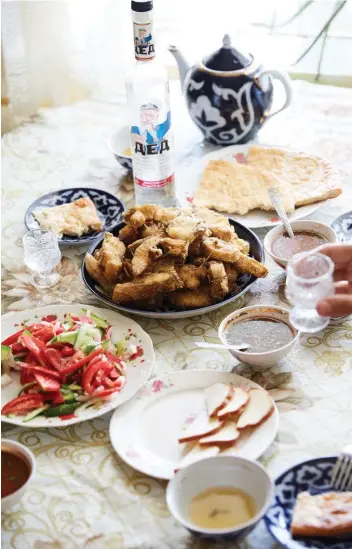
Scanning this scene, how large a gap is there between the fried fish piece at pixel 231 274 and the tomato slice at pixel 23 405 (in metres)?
0.54

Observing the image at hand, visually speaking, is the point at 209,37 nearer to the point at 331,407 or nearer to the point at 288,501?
the point at 331,407

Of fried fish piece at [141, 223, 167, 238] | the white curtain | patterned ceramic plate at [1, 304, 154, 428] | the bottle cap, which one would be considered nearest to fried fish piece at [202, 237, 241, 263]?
fried fish piece at [141, 223, 167, 238]

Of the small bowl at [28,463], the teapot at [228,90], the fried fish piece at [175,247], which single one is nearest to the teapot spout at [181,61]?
the teapot at [228,90]

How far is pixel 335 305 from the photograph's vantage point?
4.58ft

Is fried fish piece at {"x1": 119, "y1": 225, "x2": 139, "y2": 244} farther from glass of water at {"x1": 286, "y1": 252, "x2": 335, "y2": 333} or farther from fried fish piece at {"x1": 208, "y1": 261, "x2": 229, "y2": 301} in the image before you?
glass of water at {"x1": 286, "y1": 252, "x2": 335, "y2": 333}

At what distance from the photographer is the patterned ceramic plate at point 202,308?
5.84 ft

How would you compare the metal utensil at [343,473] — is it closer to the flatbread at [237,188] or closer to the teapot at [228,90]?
the flatbread at [237,188]

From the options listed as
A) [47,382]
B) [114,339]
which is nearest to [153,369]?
[114,339]

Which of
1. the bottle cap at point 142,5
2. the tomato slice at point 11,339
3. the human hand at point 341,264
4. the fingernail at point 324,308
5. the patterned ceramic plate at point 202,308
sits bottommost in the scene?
the tomato slice at point 11,339

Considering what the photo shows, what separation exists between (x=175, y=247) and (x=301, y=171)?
67 centimetres

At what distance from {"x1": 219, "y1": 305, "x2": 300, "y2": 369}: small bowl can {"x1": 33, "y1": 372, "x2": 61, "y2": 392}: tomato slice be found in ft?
1.19

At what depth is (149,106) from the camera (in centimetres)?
207

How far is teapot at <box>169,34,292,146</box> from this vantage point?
2.34 m

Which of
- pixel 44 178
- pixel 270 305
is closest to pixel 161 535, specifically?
pixel 270 305
